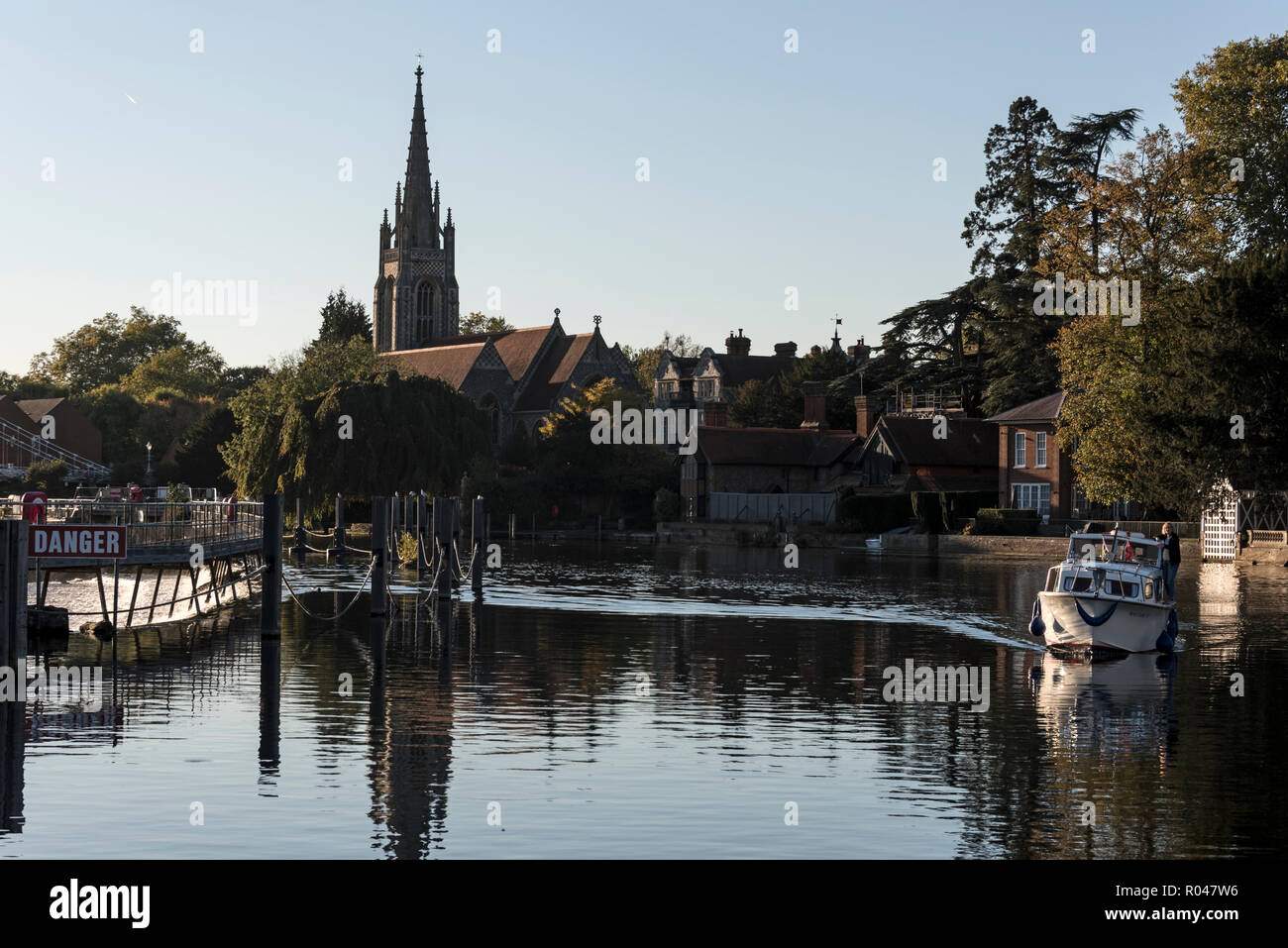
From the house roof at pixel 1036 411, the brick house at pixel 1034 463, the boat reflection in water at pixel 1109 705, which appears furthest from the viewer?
the brick house at pixel 1034 463

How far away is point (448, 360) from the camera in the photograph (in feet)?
Answer: 469

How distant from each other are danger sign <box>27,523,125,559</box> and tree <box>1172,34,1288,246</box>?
50.0 metres

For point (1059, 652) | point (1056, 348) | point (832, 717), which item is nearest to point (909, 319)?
point (1056, 348)

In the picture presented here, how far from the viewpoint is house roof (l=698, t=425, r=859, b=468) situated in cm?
9538

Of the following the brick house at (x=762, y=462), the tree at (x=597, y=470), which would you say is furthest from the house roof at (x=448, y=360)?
the brick house at (x=762, y=462)

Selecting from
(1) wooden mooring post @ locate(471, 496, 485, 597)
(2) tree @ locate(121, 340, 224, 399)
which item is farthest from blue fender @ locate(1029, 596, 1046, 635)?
(2) tree @ locate(121, 340, 224, 399)

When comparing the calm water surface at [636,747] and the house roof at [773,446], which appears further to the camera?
the house roof at [773,446]

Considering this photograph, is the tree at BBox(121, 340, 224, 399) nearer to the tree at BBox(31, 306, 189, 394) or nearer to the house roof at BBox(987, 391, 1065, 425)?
the tree at BBox(31, 306, 189, 394)

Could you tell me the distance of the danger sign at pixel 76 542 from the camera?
2391cm

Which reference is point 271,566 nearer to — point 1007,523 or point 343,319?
point 1007,523

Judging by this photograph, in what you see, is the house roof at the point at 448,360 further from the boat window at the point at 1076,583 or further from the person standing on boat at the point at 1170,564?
the boat window at the point at 1076,583

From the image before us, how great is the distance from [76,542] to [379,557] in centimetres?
745

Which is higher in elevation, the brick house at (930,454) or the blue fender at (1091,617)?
the brick house at (930,454)
